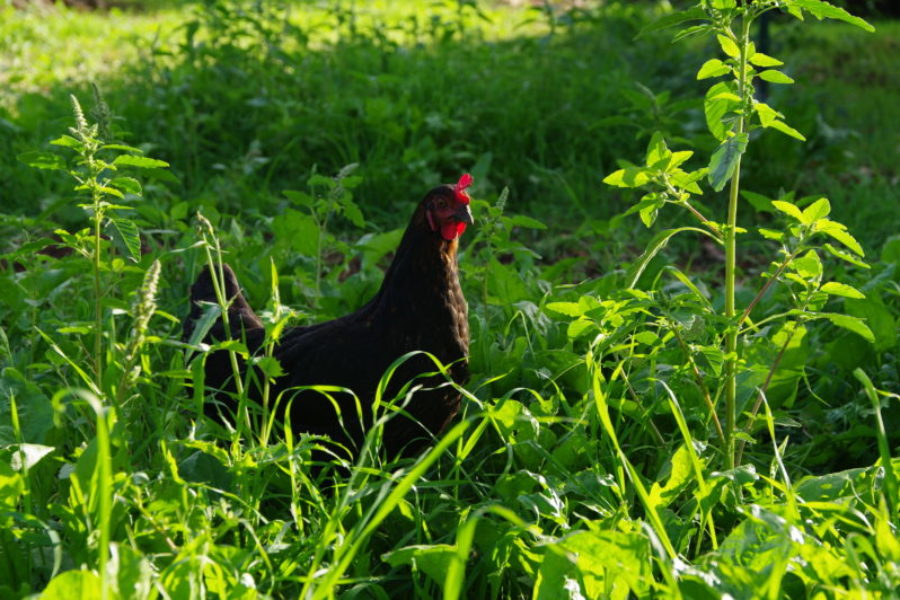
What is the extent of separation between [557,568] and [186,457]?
0.90 metres

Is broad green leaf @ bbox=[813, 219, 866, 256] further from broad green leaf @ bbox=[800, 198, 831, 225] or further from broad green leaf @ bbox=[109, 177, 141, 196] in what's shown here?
broad green leaf @ bbox=[109, 177, 141, 196]

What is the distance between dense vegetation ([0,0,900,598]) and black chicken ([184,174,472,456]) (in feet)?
0.31

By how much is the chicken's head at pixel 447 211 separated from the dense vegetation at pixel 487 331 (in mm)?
310

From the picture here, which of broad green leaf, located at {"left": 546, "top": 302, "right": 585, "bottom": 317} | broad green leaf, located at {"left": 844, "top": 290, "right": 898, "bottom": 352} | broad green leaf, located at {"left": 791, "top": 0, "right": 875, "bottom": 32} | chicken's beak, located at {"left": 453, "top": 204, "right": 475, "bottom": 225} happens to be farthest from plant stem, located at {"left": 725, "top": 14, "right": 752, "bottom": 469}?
broad green leaf, located at {"left": 844, "top": 290, "right": 898, "bottom": 352}

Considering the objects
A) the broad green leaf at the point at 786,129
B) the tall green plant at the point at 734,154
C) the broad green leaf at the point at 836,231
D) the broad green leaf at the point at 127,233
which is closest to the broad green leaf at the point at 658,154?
the tall green plant at the point at 734,154

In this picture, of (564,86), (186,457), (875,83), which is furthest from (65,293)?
(875,83)

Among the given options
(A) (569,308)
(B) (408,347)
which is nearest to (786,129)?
(A) (569,308)

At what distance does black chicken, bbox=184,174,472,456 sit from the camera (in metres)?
2.48

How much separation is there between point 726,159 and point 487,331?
1093 millimetres

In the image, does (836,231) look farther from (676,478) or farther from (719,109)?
(676,478)

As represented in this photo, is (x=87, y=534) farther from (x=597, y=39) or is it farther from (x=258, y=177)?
(x=597, y=39)

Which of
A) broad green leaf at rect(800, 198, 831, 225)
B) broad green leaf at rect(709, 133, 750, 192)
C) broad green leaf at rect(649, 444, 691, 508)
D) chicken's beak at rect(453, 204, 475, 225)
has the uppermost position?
broad green leaf at rect(709, 133, 750, 192)

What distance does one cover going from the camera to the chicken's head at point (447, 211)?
2.48 m

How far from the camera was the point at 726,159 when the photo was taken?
198 centimetres
